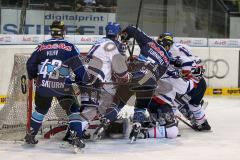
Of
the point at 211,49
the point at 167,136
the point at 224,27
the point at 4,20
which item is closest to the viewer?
the point at 167,136

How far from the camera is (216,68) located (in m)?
11.7

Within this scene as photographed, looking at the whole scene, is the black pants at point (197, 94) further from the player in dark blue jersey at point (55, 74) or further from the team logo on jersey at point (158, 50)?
the player in dark blue jersey at point (55, 74)

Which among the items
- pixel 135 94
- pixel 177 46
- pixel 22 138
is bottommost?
pixel 22 138

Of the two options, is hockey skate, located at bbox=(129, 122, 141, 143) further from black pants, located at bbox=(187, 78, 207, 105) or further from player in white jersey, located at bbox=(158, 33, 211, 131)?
black pants, located at bbox=(187, 78, 207, 105)

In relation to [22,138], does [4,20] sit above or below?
above

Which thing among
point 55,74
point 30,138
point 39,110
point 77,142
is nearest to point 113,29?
point 55,74

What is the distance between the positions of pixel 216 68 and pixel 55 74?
604 cm

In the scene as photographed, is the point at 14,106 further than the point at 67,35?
No

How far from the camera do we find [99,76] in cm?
655

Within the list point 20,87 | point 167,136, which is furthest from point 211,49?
point 20,87

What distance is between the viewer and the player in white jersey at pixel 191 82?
7543mm

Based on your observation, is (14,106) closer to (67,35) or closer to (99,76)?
(99,76)

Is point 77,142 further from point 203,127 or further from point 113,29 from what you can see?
point 203,127

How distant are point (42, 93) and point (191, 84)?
7.13 feet
